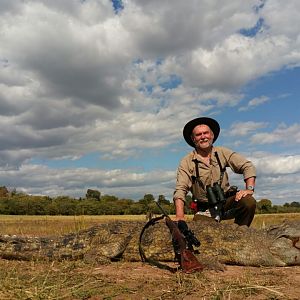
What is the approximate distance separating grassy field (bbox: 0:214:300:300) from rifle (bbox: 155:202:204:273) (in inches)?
5.2

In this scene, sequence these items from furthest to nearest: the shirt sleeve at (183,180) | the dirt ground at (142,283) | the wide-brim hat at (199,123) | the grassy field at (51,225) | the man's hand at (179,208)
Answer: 1. the grassy field at (51,225)
2. the wide-brim hat at (199,123)
3. the shirt sleeve at (183,180)
4. the man's hand at (179,208)
5. the dirt ground at (142,283)

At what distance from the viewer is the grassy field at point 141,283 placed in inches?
157

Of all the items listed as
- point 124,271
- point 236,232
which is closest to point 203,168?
point 236,232

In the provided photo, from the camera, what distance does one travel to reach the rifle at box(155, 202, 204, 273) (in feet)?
17.1

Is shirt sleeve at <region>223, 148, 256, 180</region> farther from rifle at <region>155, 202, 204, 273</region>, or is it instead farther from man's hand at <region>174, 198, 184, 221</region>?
rifle at <region>155, 202, 204, 273</region>

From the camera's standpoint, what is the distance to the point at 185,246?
18.0ft

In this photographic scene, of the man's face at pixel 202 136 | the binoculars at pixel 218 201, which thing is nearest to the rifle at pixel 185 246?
the binoculars at pixel 218 201

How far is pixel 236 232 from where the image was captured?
6.58 m

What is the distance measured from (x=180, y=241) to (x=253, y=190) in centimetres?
212

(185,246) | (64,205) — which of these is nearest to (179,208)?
(185,246)

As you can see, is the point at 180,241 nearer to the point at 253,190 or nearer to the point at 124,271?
the point at 124,271

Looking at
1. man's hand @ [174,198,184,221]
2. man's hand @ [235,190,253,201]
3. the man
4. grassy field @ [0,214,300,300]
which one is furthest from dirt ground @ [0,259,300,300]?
the man

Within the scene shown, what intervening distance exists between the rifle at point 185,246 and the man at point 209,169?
3.72ft

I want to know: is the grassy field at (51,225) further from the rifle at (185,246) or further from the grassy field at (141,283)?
the grassy field at (141,283)
